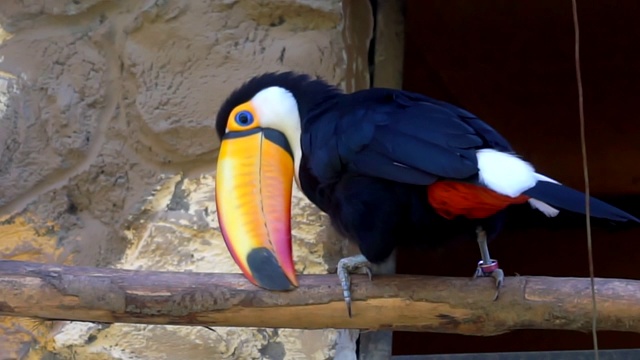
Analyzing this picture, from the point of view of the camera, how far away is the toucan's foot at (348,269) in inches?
51.2

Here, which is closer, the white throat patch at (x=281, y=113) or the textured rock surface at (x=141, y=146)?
the white throat patch at (x=281, y=113)

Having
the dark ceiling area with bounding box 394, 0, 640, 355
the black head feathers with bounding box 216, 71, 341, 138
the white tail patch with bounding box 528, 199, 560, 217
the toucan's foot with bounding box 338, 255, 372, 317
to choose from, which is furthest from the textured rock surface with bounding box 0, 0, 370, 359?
the dark ceiling area with bounding box 394, 0, 640, 355

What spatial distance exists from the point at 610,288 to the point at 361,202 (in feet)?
1.10

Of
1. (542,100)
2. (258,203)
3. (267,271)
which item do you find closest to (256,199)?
(258,203)

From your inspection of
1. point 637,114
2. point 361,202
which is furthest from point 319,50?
point 637,114

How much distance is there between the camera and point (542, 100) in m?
2.91

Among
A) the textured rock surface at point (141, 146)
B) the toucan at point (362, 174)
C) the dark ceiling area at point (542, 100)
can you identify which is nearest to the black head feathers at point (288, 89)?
the toucan at point (362, 174)

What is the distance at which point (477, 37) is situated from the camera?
104 inches

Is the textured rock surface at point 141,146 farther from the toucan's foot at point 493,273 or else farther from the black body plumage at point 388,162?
the toucan's foot at point 493,273

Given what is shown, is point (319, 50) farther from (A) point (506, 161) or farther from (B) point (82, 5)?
(A) point (506, 161)

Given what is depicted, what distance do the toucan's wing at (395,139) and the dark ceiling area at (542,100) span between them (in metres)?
0.90

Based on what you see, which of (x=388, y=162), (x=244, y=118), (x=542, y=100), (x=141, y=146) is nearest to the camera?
(x=388, y=162)

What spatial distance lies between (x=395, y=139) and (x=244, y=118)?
0.26 meters

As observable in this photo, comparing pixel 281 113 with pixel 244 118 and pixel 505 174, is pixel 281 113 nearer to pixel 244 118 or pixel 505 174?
pixel 244 118
